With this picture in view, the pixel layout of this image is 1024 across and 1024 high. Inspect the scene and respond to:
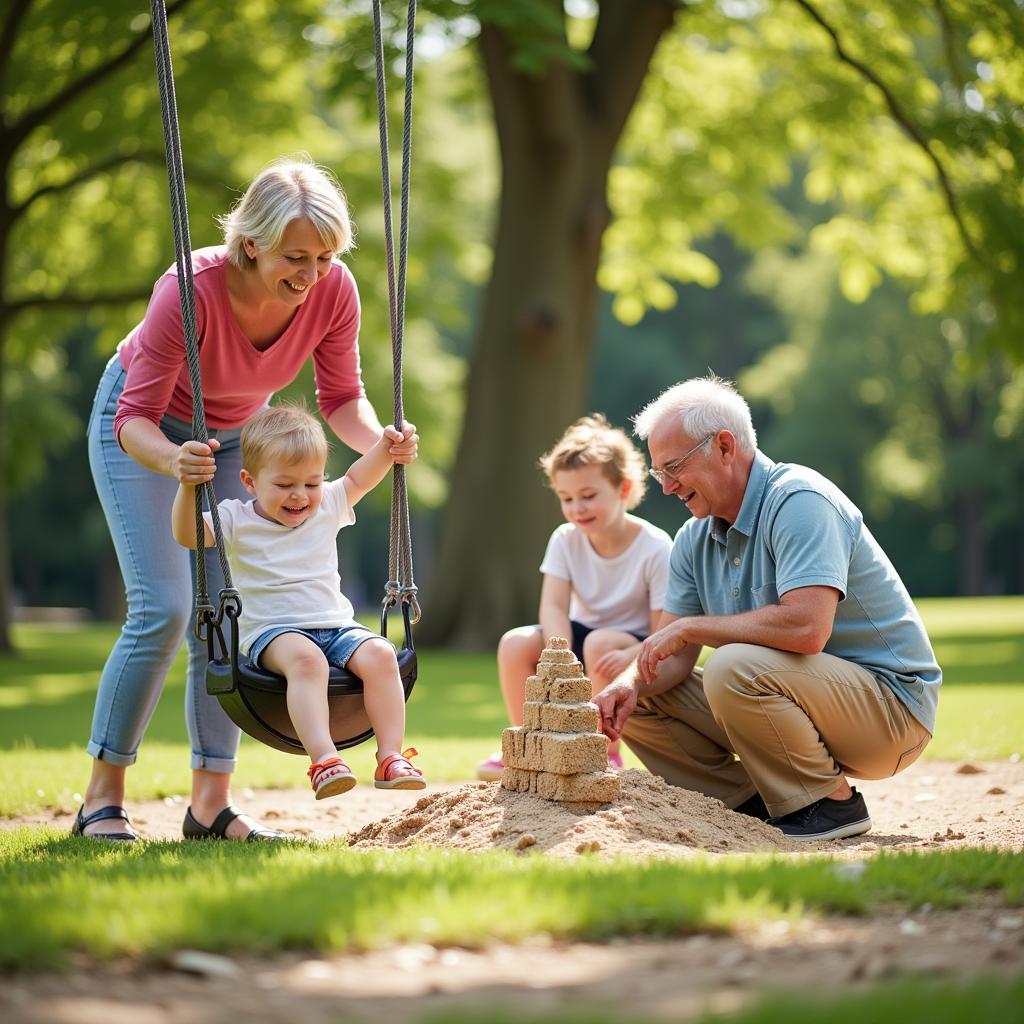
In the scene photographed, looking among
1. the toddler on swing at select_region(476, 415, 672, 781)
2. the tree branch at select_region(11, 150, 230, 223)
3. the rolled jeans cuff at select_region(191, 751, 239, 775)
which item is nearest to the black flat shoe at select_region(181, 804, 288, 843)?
the rolled jeans cuff at select_region(191, 751, 239, 775)

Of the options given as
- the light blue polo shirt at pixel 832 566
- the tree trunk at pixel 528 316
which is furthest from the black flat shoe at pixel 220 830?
the tree trunk at pixel 528 316

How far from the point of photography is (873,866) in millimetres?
3773

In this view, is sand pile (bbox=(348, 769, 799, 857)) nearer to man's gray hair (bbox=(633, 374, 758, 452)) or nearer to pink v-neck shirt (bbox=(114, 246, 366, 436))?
man's gray hair (bbox=(633, 374, 758, 452))

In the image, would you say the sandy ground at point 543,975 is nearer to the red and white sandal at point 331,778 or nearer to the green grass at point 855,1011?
the green grass at point 855,1011

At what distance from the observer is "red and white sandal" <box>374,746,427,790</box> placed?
175 inches

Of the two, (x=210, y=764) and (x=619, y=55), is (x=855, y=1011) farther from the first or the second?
(x=619, y=55)

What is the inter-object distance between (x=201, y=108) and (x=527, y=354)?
583 centimetres

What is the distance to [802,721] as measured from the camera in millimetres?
4914

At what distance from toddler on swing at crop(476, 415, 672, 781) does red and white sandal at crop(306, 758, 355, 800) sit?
1860mm

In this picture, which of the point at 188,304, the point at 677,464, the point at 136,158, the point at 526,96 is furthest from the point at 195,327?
the point at 136,158

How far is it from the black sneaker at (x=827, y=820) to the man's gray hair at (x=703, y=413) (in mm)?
1276

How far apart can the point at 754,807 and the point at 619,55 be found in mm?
12061

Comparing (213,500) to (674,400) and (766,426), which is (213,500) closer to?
(674,400)

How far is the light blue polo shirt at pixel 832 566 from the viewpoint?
4.89 meters
